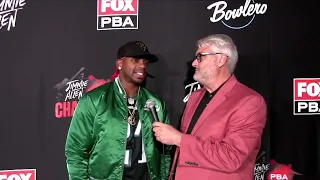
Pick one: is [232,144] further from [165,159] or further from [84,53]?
[84,53]

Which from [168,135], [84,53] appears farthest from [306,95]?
[84,53]

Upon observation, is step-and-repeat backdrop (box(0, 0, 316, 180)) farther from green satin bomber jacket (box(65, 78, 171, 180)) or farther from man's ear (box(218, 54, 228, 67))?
man's ear (box(218, 54, 228, 67))

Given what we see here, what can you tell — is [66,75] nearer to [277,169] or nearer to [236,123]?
[236,123]

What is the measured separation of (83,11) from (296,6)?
1295 mm

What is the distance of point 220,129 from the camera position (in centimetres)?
146

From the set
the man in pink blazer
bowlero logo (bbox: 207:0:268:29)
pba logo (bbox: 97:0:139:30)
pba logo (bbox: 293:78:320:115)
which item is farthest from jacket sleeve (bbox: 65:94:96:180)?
pba logo (bbox: 293:78:320:115)

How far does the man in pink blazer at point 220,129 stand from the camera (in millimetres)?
1404

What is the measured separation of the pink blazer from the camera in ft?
4.59

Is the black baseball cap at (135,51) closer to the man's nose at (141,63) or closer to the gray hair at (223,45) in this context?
the man's nose at (141,63)

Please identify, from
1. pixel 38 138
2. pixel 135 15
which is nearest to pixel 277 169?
pixel 135 15

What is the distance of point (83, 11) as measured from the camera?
2.25m

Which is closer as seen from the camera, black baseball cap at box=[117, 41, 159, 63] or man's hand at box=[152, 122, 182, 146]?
man's hand at box=[152, 122, 182, 146]

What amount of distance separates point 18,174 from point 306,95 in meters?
1.79

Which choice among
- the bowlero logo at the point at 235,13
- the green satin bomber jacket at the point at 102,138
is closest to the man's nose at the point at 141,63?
the green satin bomber jacket at the point at 102,138
